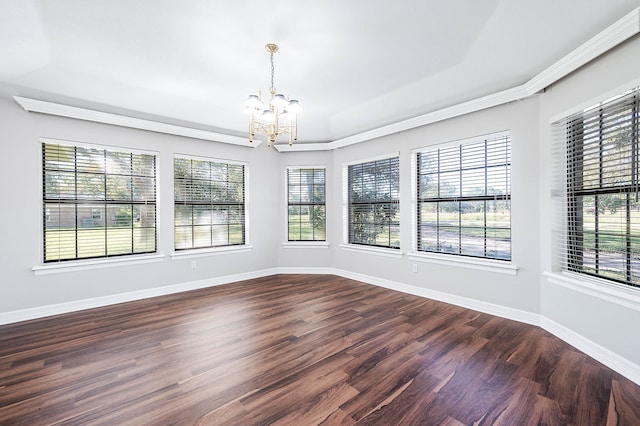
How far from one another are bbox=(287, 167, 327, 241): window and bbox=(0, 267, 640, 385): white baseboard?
741mm

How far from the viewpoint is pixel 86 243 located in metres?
3.92

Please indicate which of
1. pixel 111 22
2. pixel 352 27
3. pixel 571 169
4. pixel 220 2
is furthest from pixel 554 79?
pixel 111 22

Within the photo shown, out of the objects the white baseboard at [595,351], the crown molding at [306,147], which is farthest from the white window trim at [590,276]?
the crown molding at [306,147]

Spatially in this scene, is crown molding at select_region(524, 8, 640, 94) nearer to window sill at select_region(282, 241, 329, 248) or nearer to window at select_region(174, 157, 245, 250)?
window sill at select_region(282, 241, 329, 248)

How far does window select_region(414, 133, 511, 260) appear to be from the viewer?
139 inches

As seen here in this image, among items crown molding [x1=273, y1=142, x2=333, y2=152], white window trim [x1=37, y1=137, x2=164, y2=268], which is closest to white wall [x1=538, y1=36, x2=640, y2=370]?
crown molding [x1=273, y1=142, x2=333, y2=152]

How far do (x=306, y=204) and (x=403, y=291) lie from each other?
2.52 metres

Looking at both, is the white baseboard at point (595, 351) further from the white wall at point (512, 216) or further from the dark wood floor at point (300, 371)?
the white wall at point (512, 216)

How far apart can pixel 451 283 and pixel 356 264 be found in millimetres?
1785

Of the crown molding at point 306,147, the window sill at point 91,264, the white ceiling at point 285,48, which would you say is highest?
the white ceiling at point 285,48

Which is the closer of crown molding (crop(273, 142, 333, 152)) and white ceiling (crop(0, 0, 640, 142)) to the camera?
white ceiling (crop(0, 0, 640, 142))

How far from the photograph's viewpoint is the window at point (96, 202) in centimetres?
371

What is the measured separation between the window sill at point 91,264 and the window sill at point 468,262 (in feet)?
13.2

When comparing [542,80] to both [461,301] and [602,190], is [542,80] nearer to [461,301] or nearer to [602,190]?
[602,190]
